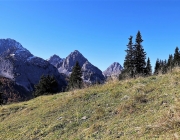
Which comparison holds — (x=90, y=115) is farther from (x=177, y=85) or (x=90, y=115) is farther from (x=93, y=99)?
(x=177, y=85)

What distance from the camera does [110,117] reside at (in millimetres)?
6125

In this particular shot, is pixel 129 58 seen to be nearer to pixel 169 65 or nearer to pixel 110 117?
pixel 169 65

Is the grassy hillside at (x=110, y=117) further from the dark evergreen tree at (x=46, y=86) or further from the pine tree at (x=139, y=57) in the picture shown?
the pine tree at (x=139, y=57)

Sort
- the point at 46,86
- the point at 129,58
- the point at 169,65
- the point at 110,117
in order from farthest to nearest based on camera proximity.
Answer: the point at 129,58 → the point at 169,65 → the point at 46,86 → the point at 110,117

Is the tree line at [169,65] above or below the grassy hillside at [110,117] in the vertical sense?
above

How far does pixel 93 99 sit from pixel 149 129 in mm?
4116

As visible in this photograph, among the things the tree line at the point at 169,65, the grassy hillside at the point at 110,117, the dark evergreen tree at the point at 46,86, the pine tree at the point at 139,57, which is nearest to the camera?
the grassy hillside at the point at 110,117

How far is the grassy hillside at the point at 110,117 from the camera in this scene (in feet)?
14.7

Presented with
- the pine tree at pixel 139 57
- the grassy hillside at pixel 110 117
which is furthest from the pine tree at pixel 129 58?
the grassy hillside at pixel 110 117

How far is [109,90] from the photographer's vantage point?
890 centimetres

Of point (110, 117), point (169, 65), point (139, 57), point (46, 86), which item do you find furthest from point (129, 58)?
point (110, 117)

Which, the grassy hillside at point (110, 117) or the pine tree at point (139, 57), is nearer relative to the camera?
the grassy hillside at point (110, 117)

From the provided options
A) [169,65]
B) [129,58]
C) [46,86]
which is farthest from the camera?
[129,58]

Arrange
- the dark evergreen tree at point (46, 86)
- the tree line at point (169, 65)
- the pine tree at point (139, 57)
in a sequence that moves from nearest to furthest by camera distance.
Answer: the tree line at point (169, 65) → the dark evergreen tree at point (46, 86) → the pine tree at point (139, 57)
